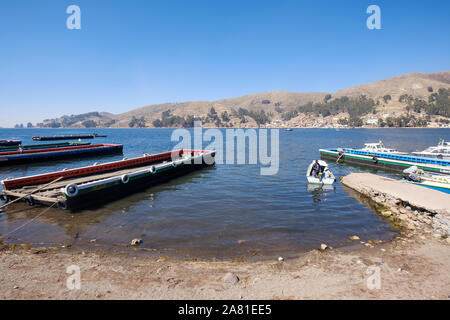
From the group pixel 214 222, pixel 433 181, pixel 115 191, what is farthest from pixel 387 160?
pixel 115 191

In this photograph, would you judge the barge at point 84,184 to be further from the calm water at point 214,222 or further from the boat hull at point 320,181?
the boat hull at point 320,181

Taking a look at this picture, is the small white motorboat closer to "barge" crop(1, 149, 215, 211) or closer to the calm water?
the calm water

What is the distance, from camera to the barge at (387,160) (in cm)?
2766

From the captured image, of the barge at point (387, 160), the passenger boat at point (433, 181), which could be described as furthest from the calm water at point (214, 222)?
the barge at point (387, 160)

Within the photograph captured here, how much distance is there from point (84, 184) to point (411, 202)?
67.1 ft

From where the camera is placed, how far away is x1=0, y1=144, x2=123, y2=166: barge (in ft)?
114

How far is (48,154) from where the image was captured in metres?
39.0

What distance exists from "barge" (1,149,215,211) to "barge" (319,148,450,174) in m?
26.0

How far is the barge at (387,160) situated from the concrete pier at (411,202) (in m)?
11.1

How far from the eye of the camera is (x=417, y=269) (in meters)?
8.43

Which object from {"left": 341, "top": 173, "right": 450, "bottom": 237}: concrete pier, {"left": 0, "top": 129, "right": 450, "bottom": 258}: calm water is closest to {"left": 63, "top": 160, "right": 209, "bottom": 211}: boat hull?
{"left": 0, "top": 129, "right": 450, "bottom": 258}: calm water
